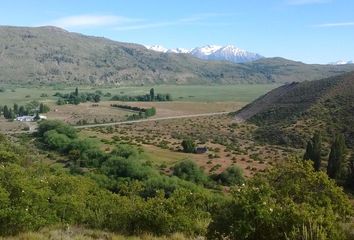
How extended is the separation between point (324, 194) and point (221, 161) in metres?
61.4

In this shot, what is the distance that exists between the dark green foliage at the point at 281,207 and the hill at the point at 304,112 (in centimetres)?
7710

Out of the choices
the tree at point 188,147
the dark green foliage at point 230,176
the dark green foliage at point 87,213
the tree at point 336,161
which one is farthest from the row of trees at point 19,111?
the dark green foliage at point 87,213

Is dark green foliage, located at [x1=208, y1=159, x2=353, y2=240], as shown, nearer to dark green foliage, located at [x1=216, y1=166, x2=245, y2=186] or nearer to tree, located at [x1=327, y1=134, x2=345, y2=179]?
dark green foliage, located at [x1=216, y1=166, x2=245, y2=186]

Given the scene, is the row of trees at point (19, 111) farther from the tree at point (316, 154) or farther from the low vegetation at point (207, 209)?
the low vegetation at point (207, 209)

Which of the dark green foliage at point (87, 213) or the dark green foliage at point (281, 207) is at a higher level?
the dark green foliage at point (281, 207)

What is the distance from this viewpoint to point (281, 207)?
1477 centimetres

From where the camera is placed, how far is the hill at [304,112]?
334 feet

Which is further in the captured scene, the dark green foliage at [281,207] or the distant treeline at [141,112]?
the distant treeline at [141,112]

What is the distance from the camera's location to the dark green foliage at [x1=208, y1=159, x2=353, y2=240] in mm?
14148

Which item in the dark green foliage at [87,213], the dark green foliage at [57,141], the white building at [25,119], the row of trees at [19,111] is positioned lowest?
the white building at [25,119]

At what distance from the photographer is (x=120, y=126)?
126 meters

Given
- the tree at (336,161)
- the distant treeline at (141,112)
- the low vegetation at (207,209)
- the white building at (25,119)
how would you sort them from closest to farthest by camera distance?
the low vegetation at (207,209)
the tree at (336,161)
the white building at (25,119)
the distant treeline at (141,112)

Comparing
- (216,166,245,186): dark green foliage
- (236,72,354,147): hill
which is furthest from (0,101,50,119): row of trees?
(216,166,245,186): dark green foliage

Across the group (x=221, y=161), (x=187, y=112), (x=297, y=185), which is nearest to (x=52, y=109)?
(x=187, y=112)
